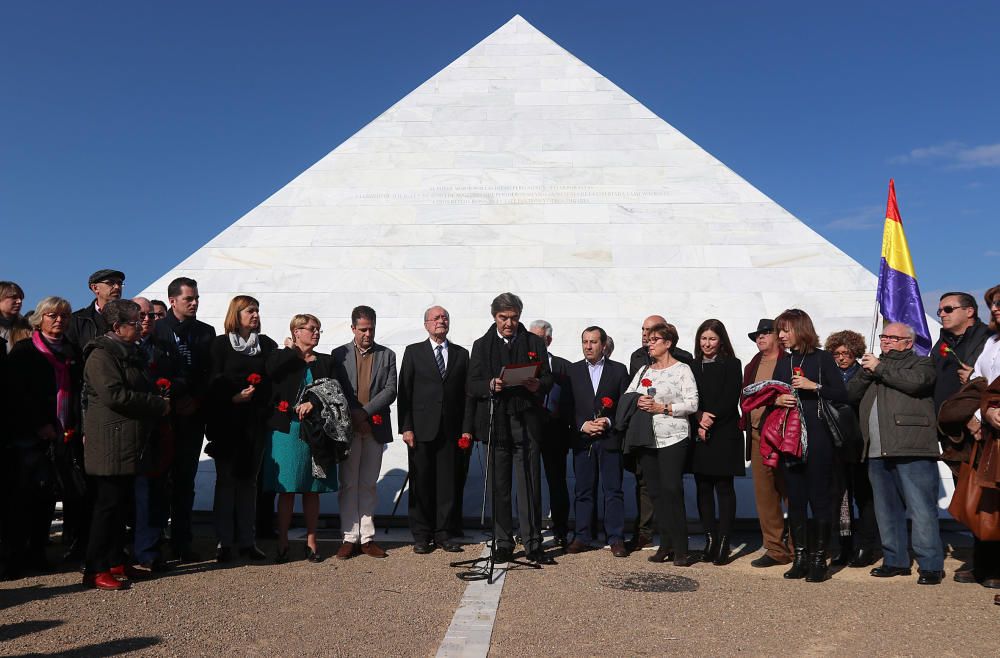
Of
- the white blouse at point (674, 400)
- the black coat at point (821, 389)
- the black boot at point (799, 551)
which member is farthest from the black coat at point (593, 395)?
the black boot at point (799, 551)

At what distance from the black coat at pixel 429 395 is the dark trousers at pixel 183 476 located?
134 cm

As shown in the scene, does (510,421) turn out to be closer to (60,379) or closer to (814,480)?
(814,480)

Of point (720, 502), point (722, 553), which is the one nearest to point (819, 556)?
point (722, 553)

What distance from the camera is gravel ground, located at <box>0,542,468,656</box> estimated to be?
3.34 m

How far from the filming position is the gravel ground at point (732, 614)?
3375 mm

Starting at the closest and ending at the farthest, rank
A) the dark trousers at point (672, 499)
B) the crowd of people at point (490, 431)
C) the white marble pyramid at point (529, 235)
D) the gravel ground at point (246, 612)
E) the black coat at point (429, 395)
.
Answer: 1. the gravel ground at point (246, 612)
2. the crowd of people at point (490, 431)
3. the dark trousers at point (672, 499)
4. the black coat at point (429, 395)
5. the white marble pyramid at point (529, 235)

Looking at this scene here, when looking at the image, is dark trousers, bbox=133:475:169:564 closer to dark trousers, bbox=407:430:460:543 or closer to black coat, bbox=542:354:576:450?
dark trousers, bbox=407:430:460:543

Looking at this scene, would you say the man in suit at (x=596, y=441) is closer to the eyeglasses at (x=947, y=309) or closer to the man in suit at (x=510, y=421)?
the man in suit at (x=510, y=421)

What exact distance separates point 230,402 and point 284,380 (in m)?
0.37

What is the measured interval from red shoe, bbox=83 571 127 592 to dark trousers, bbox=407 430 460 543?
6.00 ft

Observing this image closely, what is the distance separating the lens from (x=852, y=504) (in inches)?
205

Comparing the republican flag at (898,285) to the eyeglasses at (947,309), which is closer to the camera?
the eyeglasses at (947,309)

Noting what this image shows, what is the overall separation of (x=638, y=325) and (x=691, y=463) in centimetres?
352

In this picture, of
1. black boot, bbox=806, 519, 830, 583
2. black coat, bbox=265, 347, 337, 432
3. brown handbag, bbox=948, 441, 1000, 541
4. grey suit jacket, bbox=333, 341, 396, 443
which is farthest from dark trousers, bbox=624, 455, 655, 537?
black coat, bbox=265, 347, 337, 432
